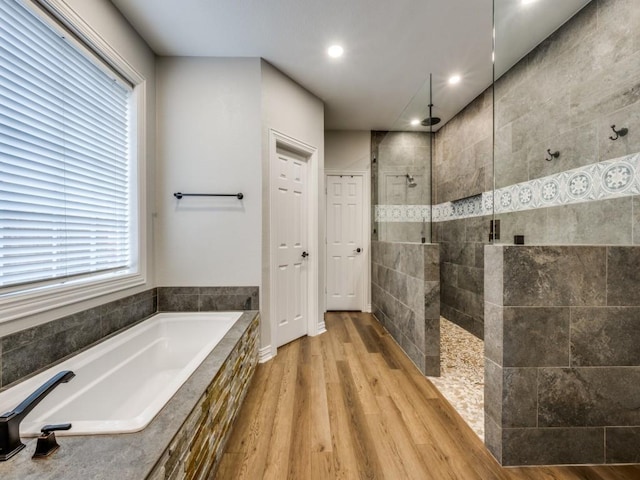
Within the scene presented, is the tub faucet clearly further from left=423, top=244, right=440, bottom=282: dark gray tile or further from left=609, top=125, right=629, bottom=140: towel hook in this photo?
left=609, top=125, right=629, bottom=140: towel hook

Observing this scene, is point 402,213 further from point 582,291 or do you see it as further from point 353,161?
point 582,291

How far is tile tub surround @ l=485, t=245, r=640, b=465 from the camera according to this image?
1.32 meters

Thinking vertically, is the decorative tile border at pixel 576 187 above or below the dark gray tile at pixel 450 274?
above

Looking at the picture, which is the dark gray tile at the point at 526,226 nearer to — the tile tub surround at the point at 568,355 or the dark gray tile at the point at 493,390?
the tile tub surround at the point at 568,355

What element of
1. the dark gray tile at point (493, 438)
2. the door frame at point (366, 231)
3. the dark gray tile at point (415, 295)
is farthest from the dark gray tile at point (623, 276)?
the door frame at point (366, 231)

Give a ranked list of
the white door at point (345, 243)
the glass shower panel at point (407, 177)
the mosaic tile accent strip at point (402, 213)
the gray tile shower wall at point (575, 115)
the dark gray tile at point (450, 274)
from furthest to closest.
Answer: the white door at point (345, 243) → the dark gray tile at point (450, 274) → the glass shower panel at point (407, 177) → the mosaic tile accent strip at point (402, 213) → the gray tile shower wall at point (575, 115)

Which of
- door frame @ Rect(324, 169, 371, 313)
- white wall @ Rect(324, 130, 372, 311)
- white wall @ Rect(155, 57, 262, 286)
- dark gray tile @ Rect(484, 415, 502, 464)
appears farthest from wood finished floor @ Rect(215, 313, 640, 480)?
white wall @ Rect(324, 130, 372, 311)

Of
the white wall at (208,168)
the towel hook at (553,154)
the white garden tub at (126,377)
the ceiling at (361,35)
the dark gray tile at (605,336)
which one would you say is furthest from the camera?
the white wall at (208,168)

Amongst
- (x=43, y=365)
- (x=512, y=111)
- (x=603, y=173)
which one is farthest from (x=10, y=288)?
(x=603, y=173)

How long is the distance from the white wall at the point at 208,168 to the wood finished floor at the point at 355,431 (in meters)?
0.98

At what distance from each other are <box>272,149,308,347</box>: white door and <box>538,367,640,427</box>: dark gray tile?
6.57ft

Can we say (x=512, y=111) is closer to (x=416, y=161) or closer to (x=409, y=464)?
(x=416, y=161)

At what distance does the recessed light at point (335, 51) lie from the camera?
2281 mm

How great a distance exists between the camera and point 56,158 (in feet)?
4.84
